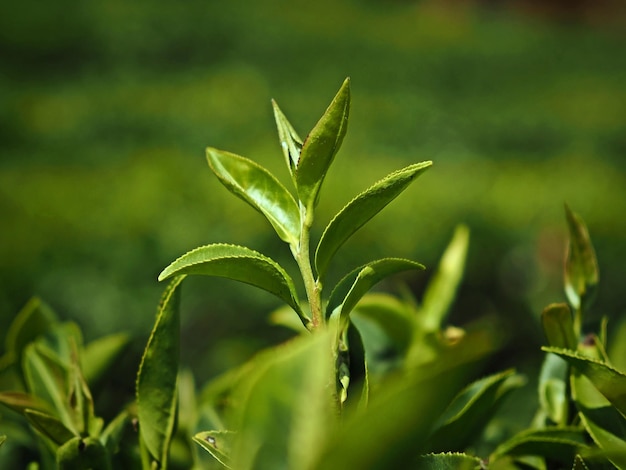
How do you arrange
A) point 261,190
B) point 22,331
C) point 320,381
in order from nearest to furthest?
point 320,381 → point 261,190 → point 22,331

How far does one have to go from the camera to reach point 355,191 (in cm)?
405

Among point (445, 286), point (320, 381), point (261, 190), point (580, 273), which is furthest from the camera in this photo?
point (445, 286)

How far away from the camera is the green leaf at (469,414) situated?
74 centimetres

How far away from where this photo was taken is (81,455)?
0.67 meters

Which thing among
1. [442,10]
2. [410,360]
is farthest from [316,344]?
[442,10]

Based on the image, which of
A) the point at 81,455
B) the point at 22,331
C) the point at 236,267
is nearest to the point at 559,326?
the point at 236,267

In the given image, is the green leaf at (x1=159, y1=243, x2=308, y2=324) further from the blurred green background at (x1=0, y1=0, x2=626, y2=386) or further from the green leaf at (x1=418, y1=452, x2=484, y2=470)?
the blurred green background at (x1=0, y1=0, x2=626, y2=386)

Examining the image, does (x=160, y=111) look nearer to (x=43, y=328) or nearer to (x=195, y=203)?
(x=195, y=203)

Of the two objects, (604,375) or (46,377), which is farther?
(46,377)

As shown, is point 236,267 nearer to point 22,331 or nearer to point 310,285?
point 310,285

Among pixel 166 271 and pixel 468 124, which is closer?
pixel 166 271

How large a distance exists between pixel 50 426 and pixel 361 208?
0.35 m

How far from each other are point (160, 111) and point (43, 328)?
20.2 feet

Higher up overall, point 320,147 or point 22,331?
point 320,147
